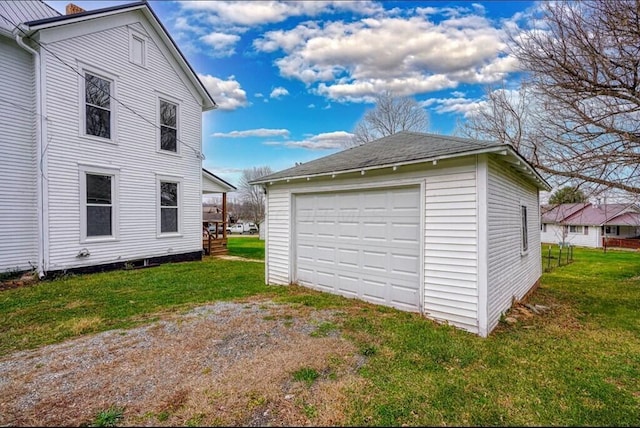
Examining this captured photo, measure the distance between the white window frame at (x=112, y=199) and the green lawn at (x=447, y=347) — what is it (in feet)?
4.55

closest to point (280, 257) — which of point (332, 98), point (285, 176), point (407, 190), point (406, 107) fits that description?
point (285, 176)

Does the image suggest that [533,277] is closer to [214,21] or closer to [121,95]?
[214,21]

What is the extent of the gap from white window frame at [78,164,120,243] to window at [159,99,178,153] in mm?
2120

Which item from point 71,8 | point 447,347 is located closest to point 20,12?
point 71,8

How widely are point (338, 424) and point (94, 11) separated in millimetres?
11722

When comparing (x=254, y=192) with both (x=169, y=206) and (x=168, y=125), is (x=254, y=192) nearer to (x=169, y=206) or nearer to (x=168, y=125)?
(x=168, y=125)

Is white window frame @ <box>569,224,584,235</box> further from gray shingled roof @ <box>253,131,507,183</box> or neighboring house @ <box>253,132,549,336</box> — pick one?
gray shingled roof @ <box>253,131,507,183</box>

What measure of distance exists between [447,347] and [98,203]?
9807mm

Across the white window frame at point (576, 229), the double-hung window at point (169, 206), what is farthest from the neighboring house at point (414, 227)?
the white window frame at point (576, 229)

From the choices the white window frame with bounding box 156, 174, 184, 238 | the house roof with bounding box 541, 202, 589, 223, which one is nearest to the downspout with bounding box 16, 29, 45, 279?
the white window frame with bounding box 156, 174, 184, 238

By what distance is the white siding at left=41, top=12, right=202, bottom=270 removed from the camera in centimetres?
816

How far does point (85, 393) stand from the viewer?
9.66 ft

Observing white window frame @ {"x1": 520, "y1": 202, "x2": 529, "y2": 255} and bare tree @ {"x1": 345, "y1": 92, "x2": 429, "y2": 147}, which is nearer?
white window frame @ {"x1": 520, "y1": 202, "x2": 529, "y2": 255}

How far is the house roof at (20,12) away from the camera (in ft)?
25.3
